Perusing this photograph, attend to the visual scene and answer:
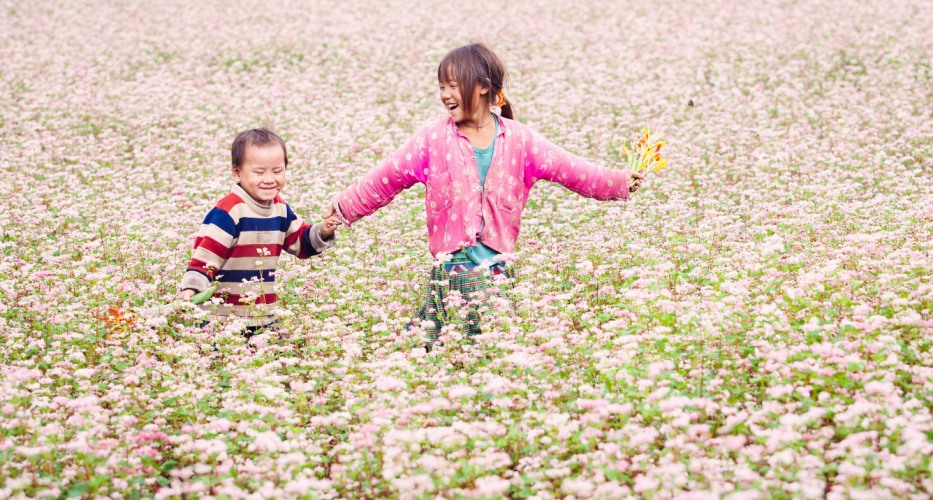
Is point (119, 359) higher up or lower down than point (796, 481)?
higher up

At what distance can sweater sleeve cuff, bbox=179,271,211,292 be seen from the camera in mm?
5777

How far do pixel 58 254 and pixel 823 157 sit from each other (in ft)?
26.4

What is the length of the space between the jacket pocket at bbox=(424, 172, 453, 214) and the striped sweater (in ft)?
2.98

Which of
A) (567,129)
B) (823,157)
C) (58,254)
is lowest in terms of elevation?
(58,254)

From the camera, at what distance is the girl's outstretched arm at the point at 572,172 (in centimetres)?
630

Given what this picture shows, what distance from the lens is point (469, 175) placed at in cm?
602

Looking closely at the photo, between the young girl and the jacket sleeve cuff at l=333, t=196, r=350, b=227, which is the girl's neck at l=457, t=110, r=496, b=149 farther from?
the jacket sleeve cuff at l=333, t=196, r=350, b=227

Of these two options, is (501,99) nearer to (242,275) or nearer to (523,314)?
(523,314)

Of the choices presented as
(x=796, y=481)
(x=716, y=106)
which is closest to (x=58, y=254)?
(x=796, y=481)

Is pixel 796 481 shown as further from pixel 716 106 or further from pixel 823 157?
pixel 716 106

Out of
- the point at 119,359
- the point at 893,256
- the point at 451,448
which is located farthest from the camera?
the point at 893,256

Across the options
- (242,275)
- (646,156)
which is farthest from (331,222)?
(646,156)

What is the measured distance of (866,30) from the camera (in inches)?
725

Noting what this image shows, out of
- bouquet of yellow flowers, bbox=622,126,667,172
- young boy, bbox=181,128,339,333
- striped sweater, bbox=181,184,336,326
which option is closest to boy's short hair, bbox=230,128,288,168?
young boy, bbox=181,128,339,333
